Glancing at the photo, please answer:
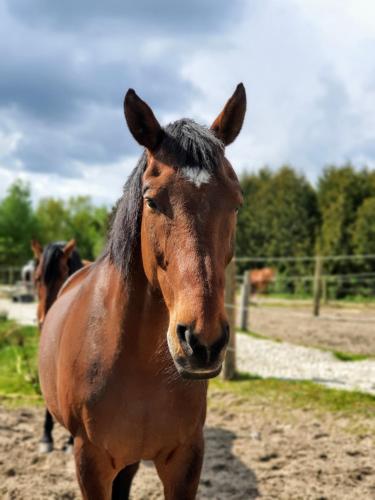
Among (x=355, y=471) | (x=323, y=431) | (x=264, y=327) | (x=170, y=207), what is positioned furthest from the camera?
(x=264, y=327)

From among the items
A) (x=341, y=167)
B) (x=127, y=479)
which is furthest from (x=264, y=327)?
(x=341, y=167)

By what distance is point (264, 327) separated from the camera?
12047mm

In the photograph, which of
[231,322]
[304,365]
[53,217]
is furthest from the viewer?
[53,217]

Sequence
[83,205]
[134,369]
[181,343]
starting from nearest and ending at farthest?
[181,343] < [134,369] < [83,205]

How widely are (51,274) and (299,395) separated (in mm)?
3262

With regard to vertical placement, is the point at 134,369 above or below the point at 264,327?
above

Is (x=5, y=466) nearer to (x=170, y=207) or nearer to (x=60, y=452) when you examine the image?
(x=60, y=452)

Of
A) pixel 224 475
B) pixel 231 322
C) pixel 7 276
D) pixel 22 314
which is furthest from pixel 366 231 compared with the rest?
pixel 7 276

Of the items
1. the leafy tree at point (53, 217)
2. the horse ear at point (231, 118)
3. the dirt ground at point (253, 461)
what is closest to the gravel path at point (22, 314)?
the dirt ground at point (253, 461)

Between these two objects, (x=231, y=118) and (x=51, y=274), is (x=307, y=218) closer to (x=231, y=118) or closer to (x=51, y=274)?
(x=51, y=274)

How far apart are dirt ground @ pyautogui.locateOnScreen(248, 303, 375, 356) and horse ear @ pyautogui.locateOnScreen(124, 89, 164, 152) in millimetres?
6571

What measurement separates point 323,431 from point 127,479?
8.23 ft

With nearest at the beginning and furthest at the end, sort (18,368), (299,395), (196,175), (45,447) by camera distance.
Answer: (196,175) → (45,447) → (299,395) → (18,368)

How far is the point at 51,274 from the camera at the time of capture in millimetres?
4660
